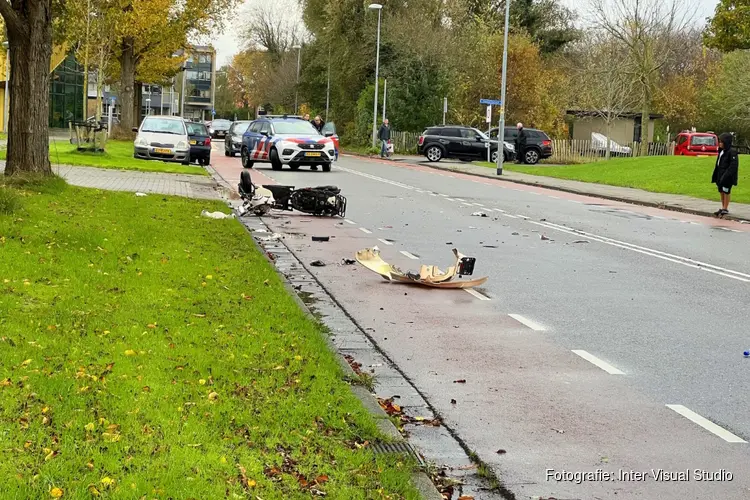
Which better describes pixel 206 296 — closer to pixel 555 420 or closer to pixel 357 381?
pixel 357 381

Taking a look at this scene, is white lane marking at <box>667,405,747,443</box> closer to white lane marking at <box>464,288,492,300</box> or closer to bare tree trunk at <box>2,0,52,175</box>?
white lane marking at <box>464,288,492,300</box>

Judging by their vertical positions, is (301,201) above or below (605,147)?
below

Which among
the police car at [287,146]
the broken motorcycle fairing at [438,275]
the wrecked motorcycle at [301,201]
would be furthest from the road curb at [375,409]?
the police car at [287,146]

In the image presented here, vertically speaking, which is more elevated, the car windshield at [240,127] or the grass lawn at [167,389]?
the car windshield at [240,127]

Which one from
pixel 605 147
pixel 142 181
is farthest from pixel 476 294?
pixel 605 147

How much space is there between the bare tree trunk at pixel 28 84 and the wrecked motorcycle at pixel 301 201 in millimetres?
3636

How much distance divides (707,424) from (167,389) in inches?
120

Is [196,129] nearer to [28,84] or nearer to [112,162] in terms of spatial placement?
[112,162]

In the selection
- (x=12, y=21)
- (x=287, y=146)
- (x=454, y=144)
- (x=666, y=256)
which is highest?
(x=12, y=21)

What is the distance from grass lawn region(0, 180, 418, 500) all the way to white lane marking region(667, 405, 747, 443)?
1.94 meters

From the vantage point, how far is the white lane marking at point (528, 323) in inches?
343

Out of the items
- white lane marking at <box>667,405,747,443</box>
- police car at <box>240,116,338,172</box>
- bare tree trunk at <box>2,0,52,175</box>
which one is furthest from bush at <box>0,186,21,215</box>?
police car at <box>240,116,338,172</box>

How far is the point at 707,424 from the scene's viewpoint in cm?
594

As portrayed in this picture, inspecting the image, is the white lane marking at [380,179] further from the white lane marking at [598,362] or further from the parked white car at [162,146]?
the white lane marking at [598,362]
